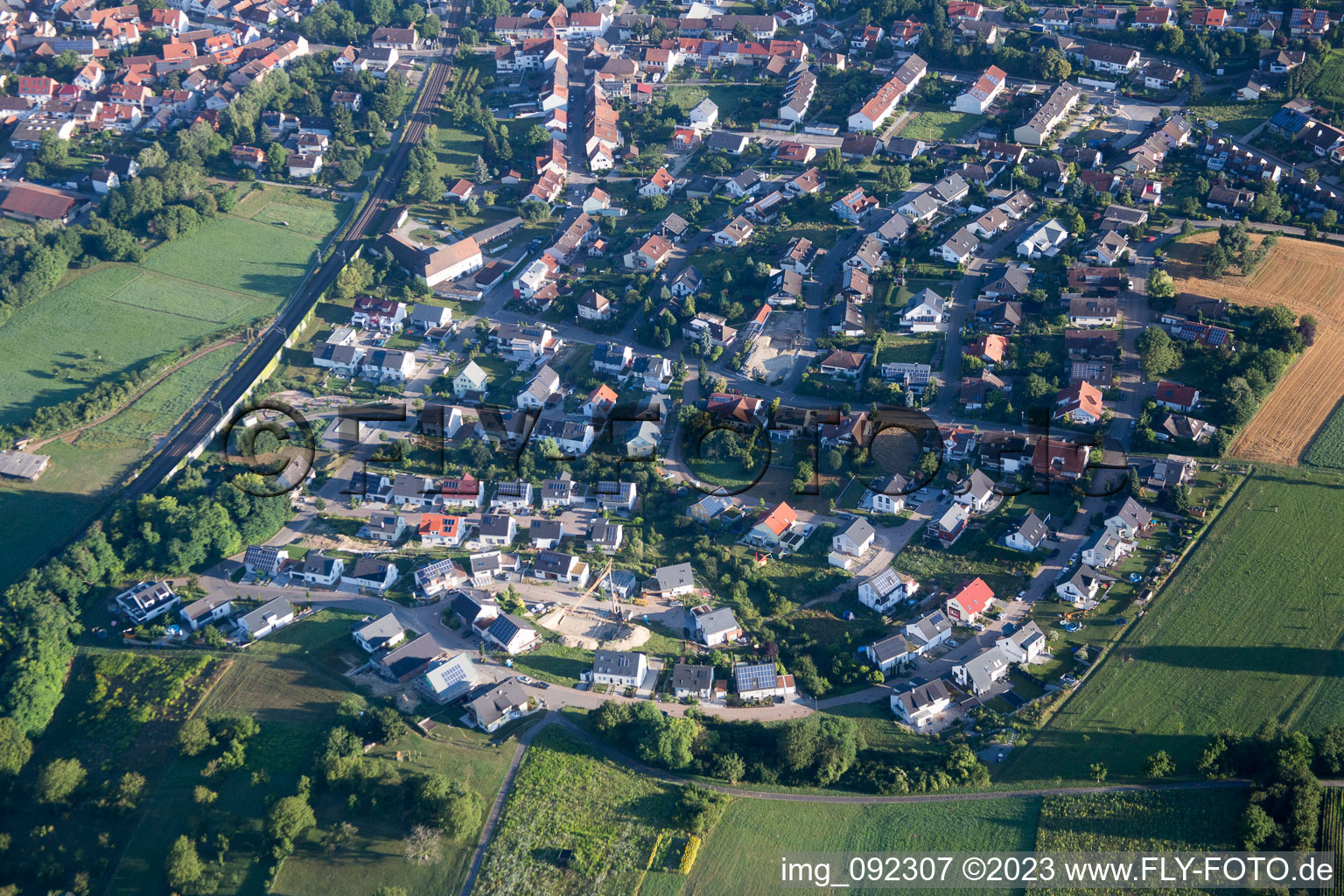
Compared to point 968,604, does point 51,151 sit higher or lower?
higher

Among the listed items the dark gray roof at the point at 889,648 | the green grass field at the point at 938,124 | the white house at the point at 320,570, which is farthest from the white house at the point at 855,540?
the green grass field at the point at 938,124

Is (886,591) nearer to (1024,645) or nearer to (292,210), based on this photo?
(1024,645)

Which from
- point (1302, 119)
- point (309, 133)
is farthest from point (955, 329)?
point (309, 133)

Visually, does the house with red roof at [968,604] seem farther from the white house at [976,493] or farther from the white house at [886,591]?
the white house at [976,493]

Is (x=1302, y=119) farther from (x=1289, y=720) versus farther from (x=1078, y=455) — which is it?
(x=1289, y=720)

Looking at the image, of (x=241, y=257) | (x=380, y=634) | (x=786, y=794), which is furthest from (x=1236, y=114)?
(x=241, y=257)

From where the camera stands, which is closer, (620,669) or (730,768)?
(730,768)
